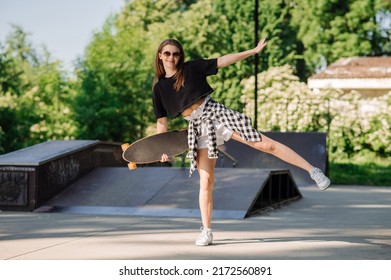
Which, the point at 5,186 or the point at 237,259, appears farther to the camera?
the point at 5,186

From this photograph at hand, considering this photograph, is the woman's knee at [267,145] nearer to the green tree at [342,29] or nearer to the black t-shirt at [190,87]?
the black t-shirt at [190,87]

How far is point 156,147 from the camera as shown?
679 centimetres

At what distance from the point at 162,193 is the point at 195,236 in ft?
9.19

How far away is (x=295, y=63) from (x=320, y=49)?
448cm

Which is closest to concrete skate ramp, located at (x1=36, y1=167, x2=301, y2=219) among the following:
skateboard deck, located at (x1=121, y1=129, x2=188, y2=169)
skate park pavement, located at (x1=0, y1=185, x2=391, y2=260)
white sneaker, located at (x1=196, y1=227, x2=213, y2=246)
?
skate park pavement, located at (x1=0, y1=185, x2=391, y2=260)

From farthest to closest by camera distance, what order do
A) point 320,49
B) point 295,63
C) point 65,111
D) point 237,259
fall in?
point 295,63, point 320,49, point 65,111, point 237,259

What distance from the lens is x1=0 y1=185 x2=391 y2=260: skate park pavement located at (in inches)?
221

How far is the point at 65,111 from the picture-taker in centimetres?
2922

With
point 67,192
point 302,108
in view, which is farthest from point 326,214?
point 302,108

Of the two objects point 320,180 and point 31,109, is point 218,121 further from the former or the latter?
point 31,109

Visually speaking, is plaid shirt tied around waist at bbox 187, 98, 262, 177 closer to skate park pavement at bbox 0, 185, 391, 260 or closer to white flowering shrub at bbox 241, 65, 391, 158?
skate park pavement at bbox 0, 185, 391, 260

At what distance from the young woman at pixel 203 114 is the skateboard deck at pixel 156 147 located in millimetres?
360

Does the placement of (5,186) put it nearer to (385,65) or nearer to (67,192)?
(67,192)

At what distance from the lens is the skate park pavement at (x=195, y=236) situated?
5.62 m
